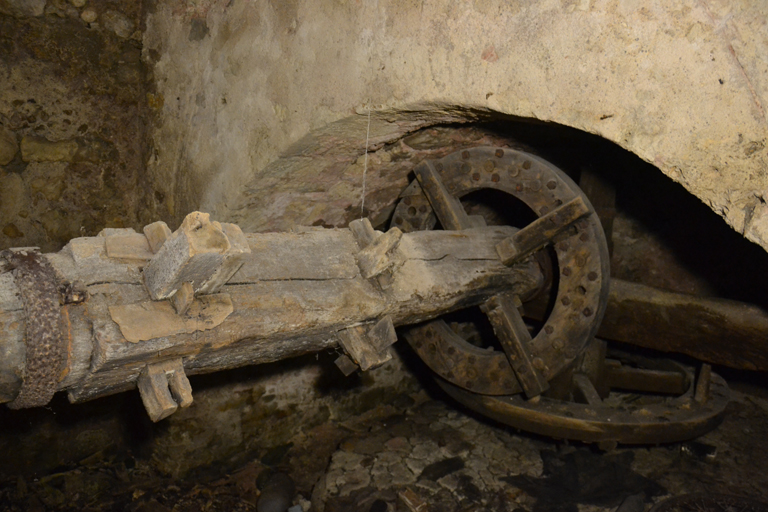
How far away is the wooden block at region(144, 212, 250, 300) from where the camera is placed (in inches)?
38.0

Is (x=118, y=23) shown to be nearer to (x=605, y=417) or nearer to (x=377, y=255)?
(x=377, y=255)

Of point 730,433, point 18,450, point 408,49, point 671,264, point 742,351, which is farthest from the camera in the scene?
point 730,433

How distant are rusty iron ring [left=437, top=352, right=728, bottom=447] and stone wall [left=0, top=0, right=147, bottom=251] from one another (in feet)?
6.91

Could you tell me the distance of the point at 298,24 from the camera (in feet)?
6.75

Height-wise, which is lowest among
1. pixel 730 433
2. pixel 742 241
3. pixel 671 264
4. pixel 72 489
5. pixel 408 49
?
pixel 72 489

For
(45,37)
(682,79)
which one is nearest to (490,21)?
(682,79)

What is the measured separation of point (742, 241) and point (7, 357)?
3022 mm

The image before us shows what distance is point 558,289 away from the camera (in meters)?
1.95

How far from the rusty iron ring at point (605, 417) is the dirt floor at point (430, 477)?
0.70 meters

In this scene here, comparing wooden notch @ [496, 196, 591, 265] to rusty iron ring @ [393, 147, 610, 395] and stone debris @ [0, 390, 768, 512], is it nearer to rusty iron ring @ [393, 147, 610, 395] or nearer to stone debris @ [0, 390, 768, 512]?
rusty iron ring @ [393, 147, 610, 395]

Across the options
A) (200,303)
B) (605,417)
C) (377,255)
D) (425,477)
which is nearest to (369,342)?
(377,255)

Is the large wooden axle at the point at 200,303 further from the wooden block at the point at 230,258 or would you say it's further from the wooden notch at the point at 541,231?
the wooden notch at the point at 541,231

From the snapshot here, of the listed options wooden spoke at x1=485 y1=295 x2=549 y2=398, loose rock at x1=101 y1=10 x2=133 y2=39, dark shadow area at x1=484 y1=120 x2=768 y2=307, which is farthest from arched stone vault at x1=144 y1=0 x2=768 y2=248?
dark shadow area at x1=484 y1=120 x2=768 y2=307

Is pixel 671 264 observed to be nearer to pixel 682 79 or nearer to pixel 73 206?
pixel 682 79
